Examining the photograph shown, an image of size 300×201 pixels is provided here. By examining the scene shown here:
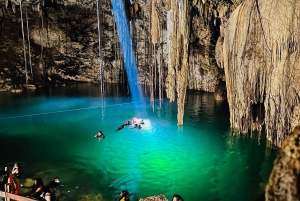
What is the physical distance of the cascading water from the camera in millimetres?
18862

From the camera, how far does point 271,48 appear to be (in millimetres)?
5680

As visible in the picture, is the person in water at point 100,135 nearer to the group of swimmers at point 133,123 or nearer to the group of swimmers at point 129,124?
the group of swimmers at point 129,124

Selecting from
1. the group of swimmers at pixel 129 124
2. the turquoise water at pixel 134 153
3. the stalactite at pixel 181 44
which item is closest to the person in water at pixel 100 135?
the group of swimmers at pixel 129 124

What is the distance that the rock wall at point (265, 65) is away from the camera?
5.25 metres

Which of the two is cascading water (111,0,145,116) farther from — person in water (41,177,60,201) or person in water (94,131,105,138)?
person in water (41,177,60,201)

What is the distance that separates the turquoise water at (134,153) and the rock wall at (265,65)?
1.51m

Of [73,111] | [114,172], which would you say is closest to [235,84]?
[114,172]

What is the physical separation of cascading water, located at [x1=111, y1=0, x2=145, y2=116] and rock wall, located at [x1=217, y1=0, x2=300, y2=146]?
1161 centimetres

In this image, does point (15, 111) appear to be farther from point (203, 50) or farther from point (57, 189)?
point (203, 50)

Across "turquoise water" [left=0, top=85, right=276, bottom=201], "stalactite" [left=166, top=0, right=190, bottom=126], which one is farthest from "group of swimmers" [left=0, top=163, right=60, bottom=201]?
"stalactite" [left=166, top=0, right=190, bottom=126]

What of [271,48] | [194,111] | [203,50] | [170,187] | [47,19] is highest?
[47,19]

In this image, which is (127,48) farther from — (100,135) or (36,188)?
(36,188)

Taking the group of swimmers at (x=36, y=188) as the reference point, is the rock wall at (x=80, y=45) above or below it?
above

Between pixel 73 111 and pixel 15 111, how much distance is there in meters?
2.83
